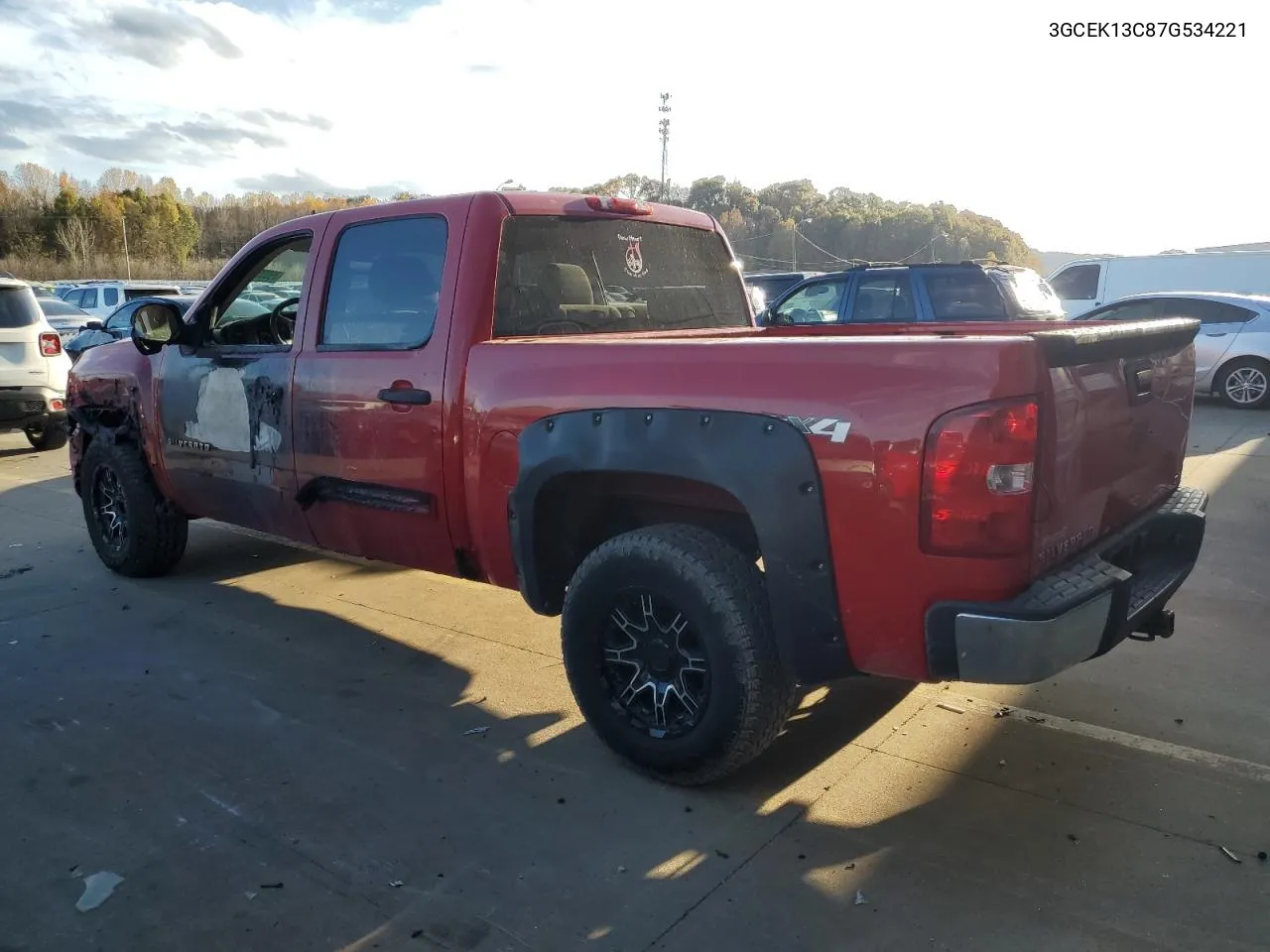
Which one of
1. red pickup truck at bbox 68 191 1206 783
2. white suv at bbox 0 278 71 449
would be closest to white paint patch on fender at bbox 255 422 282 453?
red pickup truck at bbox 68 191 1206 783

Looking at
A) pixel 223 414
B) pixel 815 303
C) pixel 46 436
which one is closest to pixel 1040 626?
pixel 223 414

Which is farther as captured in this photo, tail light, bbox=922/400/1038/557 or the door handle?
the door handle

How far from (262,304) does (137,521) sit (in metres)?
1.40

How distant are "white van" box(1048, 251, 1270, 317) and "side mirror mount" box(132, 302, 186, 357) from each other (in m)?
15.0

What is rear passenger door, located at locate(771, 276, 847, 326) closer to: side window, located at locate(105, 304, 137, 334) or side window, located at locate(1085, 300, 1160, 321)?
side window, located at locate(1085, 300, 1160, 321)

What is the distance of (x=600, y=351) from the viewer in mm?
3148

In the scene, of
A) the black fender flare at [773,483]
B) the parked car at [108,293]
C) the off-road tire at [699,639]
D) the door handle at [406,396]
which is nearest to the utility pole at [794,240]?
the parked car at [108,293]

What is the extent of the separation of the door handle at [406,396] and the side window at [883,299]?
21.9 ft

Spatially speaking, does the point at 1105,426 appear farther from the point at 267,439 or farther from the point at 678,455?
the point at 267,439

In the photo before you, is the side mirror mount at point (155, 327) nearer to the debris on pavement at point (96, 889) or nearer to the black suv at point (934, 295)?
the debris on pavement at point (96, 889)

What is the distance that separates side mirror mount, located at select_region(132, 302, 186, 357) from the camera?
4.82 metres

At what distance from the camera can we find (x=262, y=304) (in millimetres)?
5516

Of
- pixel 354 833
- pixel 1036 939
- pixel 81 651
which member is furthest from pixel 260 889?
pixel 81 651

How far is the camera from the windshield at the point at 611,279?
150 inches
